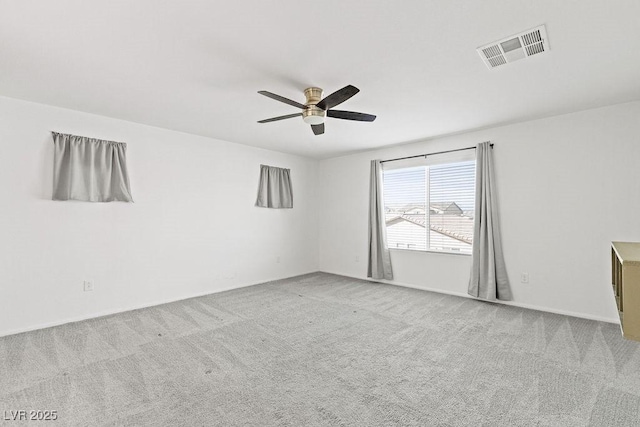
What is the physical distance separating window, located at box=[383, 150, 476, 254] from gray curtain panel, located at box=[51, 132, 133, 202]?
13.6ft

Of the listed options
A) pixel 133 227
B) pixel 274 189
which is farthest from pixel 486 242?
pixel 133 227

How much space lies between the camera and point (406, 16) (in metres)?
1.83

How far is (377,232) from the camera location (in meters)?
5.43

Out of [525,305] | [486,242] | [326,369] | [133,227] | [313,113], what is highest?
[313,113]

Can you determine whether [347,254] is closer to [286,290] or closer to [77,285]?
[286,290]

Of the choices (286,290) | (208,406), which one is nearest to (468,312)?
(286,290)

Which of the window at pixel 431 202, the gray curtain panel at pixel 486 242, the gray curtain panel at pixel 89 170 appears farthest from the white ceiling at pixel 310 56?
Result: the window at pixel 431 202

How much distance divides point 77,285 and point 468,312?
483cm

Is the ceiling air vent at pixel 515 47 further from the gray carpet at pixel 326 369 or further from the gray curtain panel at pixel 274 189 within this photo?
the gray curtain panel at pixel 274 189

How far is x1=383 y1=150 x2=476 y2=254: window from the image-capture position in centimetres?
454

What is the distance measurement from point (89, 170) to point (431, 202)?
15.9 ft

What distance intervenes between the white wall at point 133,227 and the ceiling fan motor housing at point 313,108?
2.53 meters

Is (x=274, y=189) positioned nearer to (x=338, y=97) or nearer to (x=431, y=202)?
(x=431, y=202)

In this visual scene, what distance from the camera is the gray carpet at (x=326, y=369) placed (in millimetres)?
1866
